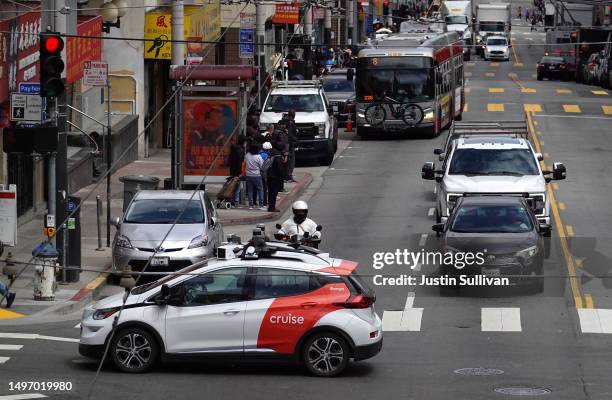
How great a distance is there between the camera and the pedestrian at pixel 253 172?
32812mm

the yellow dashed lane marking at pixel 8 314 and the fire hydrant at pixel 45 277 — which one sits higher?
the fire hydrant at pixel 45 277

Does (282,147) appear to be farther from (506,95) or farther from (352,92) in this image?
(506,95)

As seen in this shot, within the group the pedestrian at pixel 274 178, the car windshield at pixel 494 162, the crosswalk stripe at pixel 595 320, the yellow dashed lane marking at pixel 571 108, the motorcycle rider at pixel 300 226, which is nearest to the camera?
the crosswalk stripe at pixel 595 320

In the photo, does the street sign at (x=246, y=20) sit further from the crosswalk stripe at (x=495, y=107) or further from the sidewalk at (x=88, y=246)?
the crosswalk stripe at (x=495, y=107)

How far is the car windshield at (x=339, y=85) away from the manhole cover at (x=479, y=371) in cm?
3684

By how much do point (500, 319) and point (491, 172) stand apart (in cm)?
718

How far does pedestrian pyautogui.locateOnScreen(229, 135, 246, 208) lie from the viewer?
1300 inches

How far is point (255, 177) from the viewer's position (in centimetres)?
3334

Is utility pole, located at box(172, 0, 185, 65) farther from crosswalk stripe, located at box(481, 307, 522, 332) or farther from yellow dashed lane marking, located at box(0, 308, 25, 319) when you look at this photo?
crosswalk stripe, located at box(481, 307, 522, 332)

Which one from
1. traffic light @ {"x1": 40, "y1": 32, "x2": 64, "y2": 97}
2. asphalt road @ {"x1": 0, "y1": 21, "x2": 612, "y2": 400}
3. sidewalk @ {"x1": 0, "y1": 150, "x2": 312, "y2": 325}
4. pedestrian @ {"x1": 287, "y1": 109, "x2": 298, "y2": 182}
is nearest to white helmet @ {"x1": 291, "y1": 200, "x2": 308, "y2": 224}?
asphalt road @ {"x1": 0, "y1": 21, "x2": 612, "y2": 400}

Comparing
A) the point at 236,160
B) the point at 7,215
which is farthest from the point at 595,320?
the point at 236,160

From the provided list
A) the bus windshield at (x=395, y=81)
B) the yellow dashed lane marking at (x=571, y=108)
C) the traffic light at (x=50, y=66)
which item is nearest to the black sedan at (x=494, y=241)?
the traffic light at (x=50, y=66)

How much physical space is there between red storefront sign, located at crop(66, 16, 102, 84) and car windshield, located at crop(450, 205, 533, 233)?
12.6m

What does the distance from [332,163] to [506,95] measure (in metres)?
24.8
